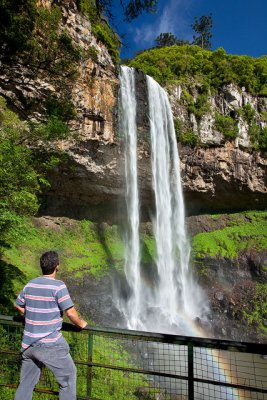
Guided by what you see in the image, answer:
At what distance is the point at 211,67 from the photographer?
24.4 meters

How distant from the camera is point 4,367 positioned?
4.65 metres

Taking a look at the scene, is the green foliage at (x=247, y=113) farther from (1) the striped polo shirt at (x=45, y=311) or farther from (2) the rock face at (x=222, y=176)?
(1) the striped polo shirt at (x=45, y=311)

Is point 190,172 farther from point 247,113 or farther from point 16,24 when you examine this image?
point 16,24

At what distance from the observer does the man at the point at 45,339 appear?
281cm

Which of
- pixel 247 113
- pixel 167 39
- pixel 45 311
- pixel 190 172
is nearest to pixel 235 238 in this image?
pixel 190 172

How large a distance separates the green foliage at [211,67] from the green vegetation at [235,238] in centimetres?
1034

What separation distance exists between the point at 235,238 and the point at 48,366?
21828mm

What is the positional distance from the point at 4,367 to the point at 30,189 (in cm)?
393

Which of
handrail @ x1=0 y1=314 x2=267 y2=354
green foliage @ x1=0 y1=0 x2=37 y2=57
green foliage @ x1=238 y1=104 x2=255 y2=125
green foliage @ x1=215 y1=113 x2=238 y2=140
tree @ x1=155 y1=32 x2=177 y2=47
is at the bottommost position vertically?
handrail @ x1=0 y1=314 x2=267 y2=354

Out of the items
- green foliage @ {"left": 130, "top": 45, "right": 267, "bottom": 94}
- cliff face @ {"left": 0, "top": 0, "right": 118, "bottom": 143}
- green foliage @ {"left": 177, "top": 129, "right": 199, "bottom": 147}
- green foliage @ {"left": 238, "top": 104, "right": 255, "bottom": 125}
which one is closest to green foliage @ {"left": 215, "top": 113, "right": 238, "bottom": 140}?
green foliage @ {"left": 238, "top": 104, "right": 255, "bottom": 125}

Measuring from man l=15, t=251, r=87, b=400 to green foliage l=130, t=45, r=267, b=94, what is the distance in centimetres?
2274

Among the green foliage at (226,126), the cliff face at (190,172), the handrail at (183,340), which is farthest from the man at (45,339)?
the green foliage at (226,126)

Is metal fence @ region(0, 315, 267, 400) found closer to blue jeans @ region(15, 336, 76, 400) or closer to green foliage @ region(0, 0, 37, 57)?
blue jeans @ region(15, 336, 76, 400)

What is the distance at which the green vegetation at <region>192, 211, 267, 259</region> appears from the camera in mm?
21578
